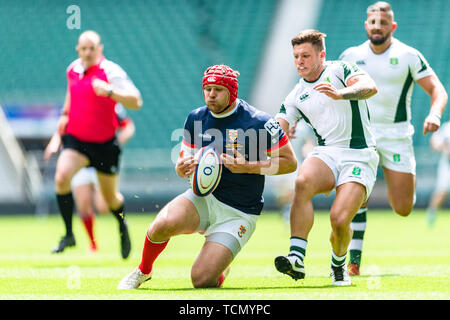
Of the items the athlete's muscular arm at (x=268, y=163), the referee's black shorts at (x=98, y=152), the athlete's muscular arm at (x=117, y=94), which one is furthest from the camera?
the referee's black shorts at (x=98, y=152)

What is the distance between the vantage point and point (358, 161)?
235 inches

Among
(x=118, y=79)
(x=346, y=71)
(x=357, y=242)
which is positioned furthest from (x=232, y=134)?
(x=118, y=79)

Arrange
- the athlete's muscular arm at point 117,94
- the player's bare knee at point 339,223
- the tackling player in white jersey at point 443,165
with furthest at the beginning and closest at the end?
the tackling player in white jersey at point 443,165
the athlete's muscular arm at point 117,94
the player's bare knee at point 339,223

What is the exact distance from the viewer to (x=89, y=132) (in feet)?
28.0

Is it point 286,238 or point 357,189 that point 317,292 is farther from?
point 286,238

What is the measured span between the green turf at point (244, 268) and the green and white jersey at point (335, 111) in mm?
1128

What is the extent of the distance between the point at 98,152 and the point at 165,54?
13639mm

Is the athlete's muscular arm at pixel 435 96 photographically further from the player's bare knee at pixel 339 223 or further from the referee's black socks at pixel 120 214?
the referee's black socks at pixel 120 214

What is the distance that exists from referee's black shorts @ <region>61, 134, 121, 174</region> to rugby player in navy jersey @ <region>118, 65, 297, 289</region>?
3.01 meters

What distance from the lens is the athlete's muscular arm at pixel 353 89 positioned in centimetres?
545

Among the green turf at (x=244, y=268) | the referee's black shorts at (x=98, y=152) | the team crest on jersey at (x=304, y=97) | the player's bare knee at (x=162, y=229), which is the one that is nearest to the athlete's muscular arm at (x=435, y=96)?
the team crest on jersey at (x=304, y=97)

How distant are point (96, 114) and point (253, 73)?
1314 cm

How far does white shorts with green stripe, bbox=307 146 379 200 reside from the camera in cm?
589

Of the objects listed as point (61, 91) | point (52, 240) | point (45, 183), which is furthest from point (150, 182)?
point (52, 240)
